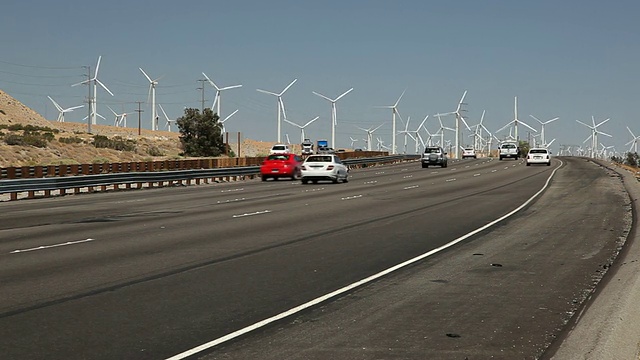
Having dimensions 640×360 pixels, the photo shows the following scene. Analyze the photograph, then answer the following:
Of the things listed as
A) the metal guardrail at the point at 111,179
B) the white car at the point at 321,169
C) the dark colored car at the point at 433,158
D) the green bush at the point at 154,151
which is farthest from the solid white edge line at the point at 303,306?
the green bush at the point at 154,151

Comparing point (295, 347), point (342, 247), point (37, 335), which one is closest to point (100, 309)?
point (37, 335)

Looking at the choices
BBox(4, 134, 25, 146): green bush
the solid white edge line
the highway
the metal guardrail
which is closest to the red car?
the metal guardrail

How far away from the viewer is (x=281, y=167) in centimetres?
4697

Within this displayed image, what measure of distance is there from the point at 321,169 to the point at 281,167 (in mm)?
5058

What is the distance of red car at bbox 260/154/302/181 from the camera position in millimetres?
46938

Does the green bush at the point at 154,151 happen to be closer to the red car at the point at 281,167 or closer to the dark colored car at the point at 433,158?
the dark colored car at the point at 433,158

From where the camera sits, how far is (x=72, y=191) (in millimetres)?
36344

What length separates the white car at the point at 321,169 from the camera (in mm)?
42406

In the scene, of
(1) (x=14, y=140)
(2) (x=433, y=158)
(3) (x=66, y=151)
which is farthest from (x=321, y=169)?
(3) (x=66, y=151)

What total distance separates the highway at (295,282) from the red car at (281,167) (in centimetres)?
2349

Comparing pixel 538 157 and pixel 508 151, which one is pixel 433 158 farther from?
pixel 508 151

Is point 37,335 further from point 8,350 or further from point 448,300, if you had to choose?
point 448,300

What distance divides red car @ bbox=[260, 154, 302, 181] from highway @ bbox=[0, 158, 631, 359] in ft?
77.1

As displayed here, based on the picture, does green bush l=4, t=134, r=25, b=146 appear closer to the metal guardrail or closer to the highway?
the metal guardrail
